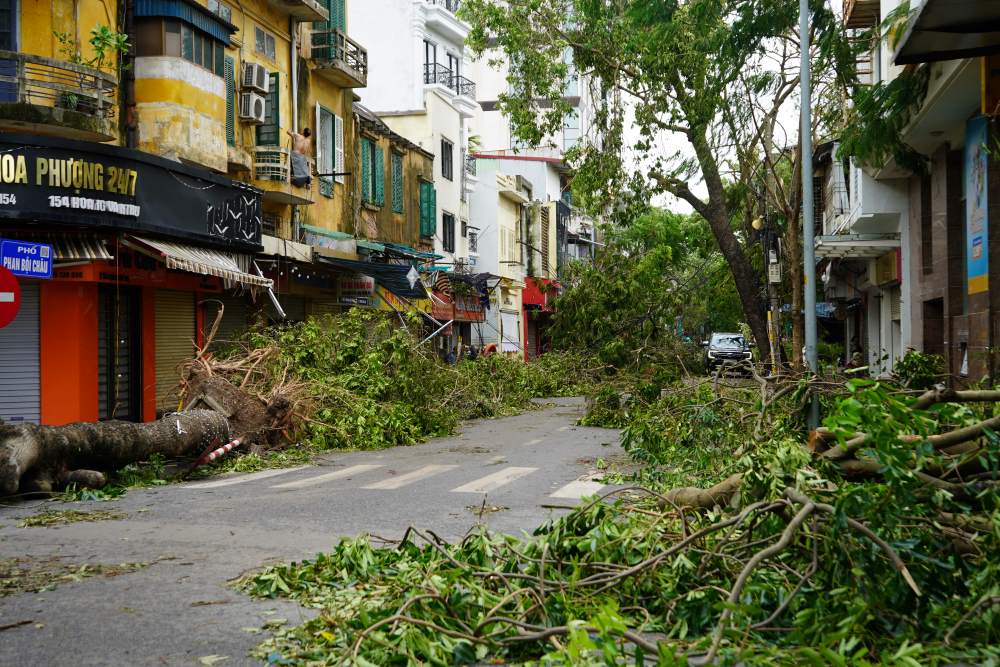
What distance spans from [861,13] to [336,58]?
526 inches

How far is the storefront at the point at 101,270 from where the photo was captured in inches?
642

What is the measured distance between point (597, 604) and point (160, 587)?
3.18 metres

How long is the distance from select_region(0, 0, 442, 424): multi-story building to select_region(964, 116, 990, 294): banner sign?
13319 mm

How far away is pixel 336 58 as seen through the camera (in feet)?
87.2

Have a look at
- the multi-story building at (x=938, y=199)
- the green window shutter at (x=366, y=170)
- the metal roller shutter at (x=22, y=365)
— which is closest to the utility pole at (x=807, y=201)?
the multi-story building at (x=938, y=199)

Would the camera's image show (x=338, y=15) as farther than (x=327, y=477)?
Yes

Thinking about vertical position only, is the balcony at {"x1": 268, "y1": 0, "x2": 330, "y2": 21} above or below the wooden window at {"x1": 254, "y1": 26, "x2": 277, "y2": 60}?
above

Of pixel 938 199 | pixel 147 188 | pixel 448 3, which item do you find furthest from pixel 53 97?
pixel 448 3

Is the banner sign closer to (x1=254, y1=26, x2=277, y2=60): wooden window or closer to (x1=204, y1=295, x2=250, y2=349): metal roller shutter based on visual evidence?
(x1=204, y1=295, x2=250, y2=349): metal roller shutter

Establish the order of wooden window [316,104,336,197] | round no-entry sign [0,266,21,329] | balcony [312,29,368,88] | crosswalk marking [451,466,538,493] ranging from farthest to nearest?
1. wooden window [316,104,336,197]
2. balcony [312,29,368,88]
3. crosswalk marking [451,466,538,493]
4. round no-entry sign [0,266,21,329]

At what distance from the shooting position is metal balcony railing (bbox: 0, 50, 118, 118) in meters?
16.0

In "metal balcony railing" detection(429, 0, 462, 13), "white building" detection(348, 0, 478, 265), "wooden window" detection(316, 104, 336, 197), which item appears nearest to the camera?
"wooden window" detection(316, 104, 336, 197)

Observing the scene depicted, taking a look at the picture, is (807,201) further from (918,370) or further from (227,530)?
(227,530)

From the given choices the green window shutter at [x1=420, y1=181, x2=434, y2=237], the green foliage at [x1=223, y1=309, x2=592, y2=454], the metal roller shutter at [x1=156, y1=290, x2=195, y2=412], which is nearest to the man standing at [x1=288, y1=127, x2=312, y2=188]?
the metal roller shutter at [x1=156, y1=290, x2=195, y2=412]
